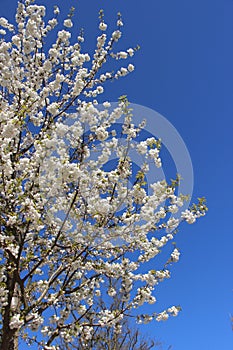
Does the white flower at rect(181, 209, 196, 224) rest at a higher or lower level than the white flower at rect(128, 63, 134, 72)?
lower

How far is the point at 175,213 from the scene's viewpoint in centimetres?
492

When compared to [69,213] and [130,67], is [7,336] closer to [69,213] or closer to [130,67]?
[69,213]

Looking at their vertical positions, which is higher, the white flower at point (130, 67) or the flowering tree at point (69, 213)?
the white flower at point (130, 67)

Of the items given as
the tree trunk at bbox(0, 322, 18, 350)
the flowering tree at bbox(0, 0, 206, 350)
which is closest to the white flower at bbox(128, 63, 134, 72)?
the flowering tree at bbox(0, 0, 206, 350)

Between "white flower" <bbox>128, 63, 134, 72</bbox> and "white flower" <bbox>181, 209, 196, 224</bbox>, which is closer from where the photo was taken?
"white flower" <bbox>181, 209, 196, 224</bbox>

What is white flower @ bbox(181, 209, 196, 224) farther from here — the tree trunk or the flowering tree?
the tree trunk

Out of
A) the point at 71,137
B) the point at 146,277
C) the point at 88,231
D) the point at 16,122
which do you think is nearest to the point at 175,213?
the point at 146,277

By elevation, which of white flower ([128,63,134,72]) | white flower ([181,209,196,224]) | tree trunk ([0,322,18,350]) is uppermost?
white flower ([128,63,134,72])

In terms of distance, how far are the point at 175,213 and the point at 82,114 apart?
1.87 metres

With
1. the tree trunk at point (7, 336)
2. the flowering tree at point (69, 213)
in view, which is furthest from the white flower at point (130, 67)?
the tree trunk at point (7, 336)

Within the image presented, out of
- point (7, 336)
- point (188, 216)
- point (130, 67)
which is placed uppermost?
point (130, 67)

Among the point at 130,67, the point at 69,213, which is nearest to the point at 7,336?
the point at 69,213

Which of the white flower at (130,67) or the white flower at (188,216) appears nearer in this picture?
the white flower at (188,216)

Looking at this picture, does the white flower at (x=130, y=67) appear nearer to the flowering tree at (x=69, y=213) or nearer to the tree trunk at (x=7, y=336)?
the flowering tree at (x=69, y=213)
